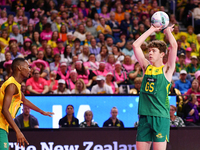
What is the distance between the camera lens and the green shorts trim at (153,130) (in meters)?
4.52

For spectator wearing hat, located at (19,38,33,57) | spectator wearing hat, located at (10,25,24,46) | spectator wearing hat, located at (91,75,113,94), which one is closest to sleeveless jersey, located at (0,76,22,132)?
spectator wearing hat, located at (91,75,113,94)

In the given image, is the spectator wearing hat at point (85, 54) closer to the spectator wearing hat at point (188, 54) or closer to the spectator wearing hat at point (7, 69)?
the spectator wearing hat at point (7, 69)

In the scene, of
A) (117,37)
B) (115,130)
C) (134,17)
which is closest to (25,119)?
(115,130)

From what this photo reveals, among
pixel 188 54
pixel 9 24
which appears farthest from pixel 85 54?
pixel 188 54

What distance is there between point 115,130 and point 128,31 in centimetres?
739

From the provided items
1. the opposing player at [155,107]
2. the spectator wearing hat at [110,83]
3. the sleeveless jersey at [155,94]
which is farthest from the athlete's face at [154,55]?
the spectator wearing hat at [110,83]

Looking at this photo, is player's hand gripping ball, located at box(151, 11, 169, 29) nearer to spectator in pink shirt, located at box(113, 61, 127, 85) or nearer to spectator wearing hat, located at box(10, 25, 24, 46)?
spectator in pink shirt, located at box(113, 61, 127, 85)

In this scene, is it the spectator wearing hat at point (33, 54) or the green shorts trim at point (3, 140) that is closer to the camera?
the green shorts trim at point (3, 140)

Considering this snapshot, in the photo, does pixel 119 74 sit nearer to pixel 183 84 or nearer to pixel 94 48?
pixel 94 48

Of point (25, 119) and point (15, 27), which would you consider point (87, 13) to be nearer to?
point (15, 27)

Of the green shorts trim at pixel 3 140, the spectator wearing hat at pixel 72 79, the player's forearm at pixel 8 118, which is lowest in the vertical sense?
the green shorts trim at pixel 3 140

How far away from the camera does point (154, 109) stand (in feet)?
14.9

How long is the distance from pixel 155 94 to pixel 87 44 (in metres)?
8.12

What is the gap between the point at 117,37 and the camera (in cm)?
1354
